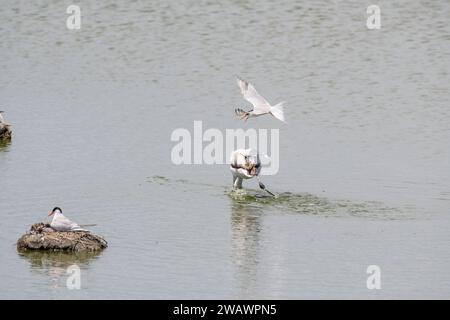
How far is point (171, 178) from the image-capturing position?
74.0 ft

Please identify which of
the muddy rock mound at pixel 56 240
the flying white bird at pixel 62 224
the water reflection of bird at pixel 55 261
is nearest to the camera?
the water reflection of bird at pixel 55 261

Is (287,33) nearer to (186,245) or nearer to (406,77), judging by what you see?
(406,77)

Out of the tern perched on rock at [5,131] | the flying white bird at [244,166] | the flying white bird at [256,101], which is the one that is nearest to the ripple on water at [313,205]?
the flying white bird at [244,166]

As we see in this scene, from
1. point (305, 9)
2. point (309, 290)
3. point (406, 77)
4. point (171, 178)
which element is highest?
point (305, 9)

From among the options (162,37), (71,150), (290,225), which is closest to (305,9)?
(162,37)

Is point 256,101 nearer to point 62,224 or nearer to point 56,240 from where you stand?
point 62,224

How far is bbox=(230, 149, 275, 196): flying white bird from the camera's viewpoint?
70.4 ft

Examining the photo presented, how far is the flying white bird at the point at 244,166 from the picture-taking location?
21453 mm

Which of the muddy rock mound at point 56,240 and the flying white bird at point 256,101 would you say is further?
the flying white bird at point 256,101

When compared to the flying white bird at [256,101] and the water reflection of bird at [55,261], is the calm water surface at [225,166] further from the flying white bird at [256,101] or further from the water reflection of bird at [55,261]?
the flying white bird at [256,101]

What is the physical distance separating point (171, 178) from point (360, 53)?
10.5 m

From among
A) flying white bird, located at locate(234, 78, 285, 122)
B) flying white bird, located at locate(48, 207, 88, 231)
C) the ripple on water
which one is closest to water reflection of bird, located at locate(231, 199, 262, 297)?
the ripple on water

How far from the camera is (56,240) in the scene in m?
Result: 18.0

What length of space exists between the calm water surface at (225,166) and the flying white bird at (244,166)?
395 mm
